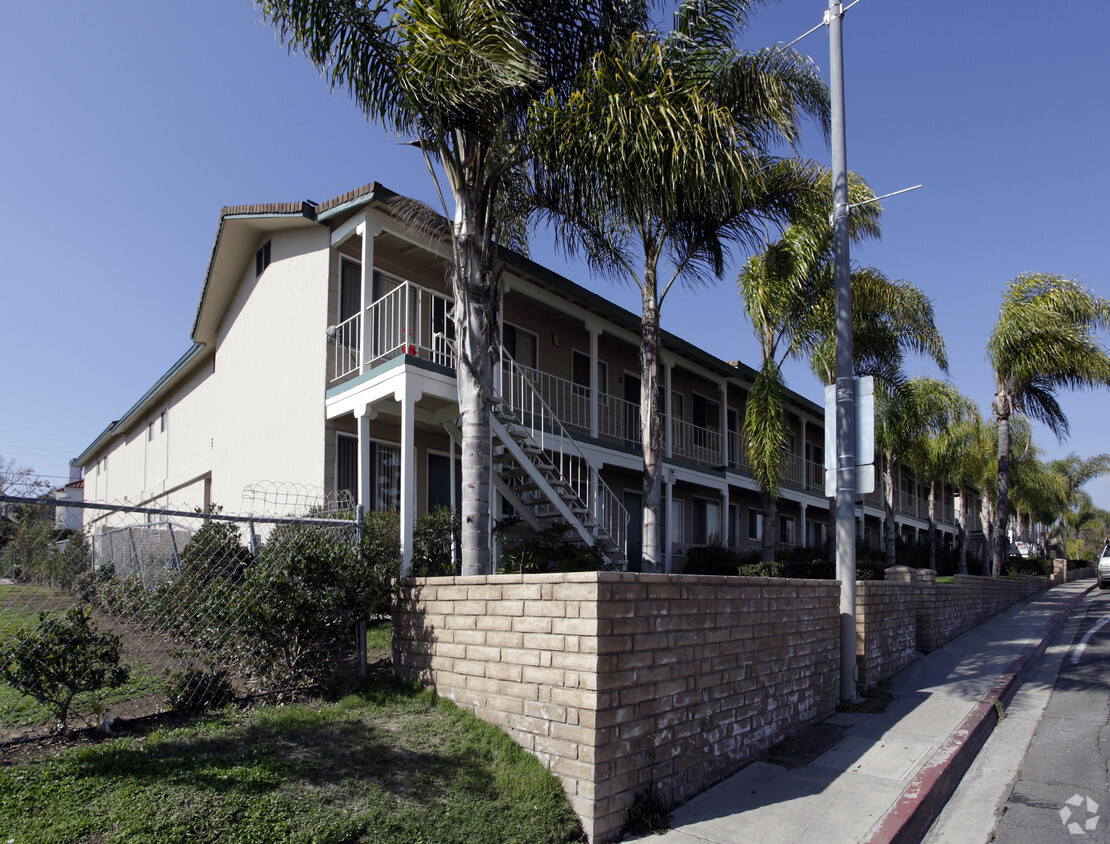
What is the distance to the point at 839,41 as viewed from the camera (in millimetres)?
9031

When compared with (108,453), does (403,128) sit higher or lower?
higher

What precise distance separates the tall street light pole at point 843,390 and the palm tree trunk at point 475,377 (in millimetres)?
3814

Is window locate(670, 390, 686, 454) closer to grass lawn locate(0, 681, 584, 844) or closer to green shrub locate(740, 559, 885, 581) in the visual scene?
green shrub locate(740, 559, 885, 581)

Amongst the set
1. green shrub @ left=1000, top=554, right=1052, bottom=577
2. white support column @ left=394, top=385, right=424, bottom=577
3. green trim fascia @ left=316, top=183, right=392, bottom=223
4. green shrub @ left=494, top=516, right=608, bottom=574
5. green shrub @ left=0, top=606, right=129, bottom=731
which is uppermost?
green trim fascia @ left=316, top=183, right=392, bottom=223

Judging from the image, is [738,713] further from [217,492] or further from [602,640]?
[217,492]

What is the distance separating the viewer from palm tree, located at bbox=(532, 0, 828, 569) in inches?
330

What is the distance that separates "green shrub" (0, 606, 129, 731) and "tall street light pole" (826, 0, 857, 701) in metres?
6.78

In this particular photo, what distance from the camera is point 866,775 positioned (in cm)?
604

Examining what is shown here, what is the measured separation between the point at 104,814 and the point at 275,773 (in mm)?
887

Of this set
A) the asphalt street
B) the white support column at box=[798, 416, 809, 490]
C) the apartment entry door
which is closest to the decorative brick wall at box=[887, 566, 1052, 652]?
the asphalt street

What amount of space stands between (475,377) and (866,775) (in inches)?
189

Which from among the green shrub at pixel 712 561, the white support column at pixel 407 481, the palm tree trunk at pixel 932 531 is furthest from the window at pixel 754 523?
the white support column at pixel 407 481

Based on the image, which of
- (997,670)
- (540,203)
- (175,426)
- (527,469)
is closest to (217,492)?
(175,426)

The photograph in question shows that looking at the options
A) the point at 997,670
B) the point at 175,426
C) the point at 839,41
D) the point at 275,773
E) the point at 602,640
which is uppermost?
the point at 839,41
